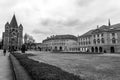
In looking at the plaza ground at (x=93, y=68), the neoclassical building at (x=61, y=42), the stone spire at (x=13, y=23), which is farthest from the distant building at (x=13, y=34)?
the plaza ground at (x=93, y=68)

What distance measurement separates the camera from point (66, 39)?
103 meters

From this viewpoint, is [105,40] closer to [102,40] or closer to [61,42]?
[102,40]

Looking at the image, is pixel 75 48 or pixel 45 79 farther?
pixel 75 48

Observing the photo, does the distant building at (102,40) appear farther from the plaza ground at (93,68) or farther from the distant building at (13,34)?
the distant building at (13,34)

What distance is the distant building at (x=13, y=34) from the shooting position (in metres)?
103

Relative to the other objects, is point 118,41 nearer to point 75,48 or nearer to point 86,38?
point 86,38

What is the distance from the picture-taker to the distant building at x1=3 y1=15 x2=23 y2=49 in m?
103

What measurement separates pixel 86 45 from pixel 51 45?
52.5 meters

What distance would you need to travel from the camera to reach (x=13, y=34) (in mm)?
106312

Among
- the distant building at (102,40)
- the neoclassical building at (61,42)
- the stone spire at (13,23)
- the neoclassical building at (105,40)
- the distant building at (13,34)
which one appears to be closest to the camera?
the neoclassical building at (105,40)

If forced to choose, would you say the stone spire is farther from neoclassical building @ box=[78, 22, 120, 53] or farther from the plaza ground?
the plaza ground

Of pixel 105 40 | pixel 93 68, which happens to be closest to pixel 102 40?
pixel 105 40

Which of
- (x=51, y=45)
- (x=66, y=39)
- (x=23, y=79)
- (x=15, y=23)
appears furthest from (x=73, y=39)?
(x=23, y=79)

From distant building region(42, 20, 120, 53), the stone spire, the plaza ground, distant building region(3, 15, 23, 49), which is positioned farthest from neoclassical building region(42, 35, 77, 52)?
the plaza ground
